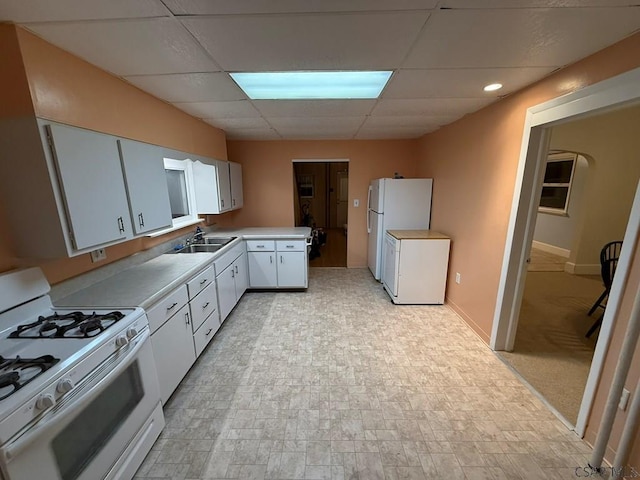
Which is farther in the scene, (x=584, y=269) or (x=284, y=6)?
(x=584, y=269)

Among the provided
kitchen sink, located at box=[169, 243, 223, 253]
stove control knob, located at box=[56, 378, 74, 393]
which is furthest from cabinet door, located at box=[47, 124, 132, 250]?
kitchen sink, located at box=[169, 243, 223, 253]

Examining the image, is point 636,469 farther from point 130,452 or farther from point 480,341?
point 130,452

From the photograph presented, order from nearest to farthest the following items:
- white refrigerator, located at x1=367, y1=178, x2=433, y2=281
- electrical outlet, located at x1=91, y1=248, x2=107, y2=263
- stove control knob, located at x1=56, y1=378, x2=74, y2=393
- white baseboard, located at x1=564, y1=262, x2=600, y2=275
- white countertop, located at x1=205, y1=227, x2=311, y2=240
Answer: stove control knob, located at x1=56, y1=378, x2=74, y2=393, electrical outlet, located at x1=91, y1=248, x2=107, y2=263, white countertop, located at x1=205, y1=227, x2=311, y2=240, white refrigerator, located at x1=367, y1=178, x2=433, y2=281, white baseboard, located at x1=564, y1=262, x2=600, y2=275

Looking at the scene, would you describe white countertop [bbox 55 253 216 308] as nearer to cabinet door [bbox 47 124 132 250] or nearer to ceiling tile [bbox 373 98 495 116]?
cabinet door [bbox 47 124 132 250]

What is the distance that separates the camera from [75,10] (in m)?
1.14

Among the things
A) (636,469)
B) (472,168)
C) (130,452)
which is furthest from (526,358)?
(130,452)

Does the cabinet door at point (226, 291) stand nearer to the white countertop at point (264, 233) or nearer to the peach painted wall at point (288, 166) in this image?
the white countertop at point (264, 233)

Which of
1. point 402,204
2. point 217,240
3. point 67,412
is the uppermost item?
point 402,204

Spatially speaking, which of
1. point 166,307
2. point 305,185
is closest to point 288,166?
point 166,307

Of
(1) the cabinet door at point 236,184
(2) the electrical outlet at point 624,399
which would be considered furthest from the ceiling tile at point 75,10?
(2) the electrical outlet at point 624,399

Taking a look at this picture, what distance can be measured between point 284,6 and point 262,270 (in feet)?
10.2

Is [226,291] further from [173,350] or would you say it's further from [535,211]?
[535,211]

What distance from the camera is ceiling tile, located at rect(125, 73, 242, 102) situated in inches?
72.9

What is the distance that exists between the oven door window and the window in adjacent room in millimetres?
6836
